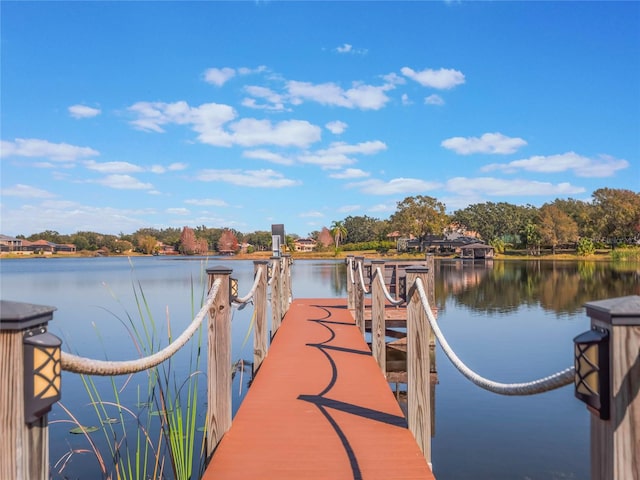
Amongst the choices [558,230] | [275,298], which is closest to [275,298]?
[275,298]

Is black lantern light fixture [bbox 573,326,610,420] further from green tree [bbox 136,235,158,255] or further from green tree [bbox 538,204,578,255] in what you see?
green tree [bbox 538,204,578,255]

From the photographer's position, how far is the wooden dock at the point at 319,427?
11.3 feet

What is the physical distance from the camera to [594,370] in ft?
4.56

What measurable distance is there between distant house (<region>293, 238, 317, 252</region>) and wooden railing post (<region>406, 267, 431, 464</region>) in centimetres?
11630

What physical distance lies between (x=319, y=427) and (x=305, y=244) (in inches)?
4834

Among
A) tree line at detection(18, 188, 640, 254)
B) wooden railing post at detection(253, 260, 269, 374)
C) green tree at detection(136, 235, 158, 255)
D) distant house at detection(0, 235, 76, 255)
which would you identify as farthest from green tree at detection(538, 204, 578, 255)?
distant house at detection(0, 235, 76, 255)

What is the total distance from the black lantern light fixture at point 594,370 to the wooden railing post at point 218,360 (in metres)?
2.82

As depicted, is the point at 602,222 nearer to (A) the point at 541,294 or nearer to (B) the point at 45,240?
(A) the point at 541,294

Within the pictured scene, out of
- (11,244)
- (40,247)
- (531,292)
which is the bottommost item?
(531,292)

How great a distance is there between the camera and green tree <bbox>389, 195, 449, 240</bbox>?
70.7m

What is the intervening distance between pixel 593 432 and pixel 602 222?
69.3 m

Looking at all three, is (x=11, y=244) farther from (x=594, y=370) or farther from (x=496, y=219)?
(x=594, y=370)

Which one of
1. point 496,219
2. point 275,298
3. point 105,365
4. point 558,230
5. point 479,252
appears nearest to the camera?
point 105,365

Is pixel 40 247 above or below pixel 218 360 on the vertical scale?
above
